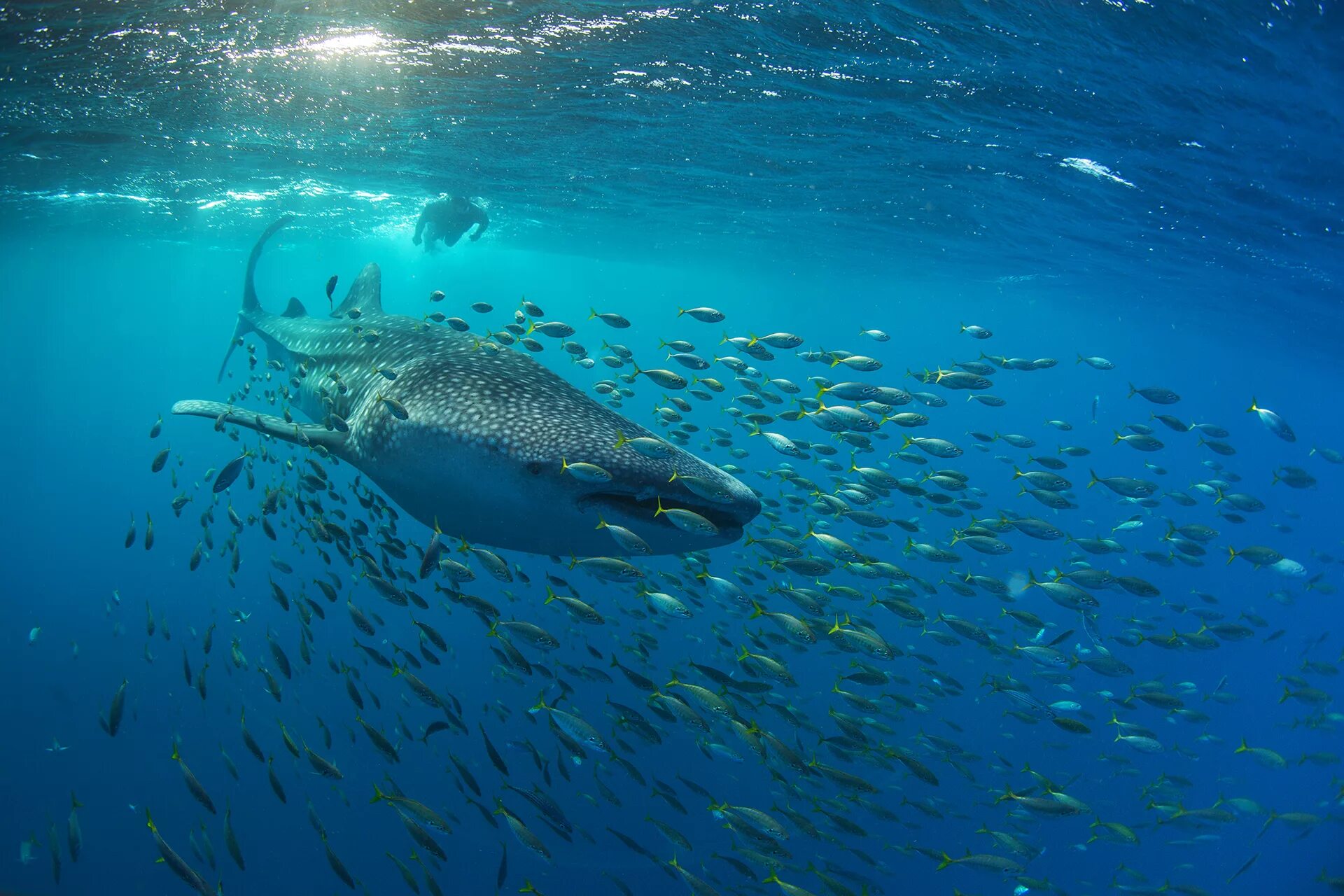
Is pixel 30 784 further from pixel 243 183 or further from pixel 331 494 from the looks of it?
pixel 243 183

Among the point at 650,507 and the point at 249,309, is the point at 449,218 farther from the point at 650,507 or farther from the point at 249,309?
the point at 650,507

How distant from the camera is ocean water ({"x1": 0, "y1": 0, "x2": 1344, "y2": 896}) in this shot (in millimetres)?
8109

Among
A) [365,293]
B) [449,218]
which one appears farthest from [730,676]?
[449,218]

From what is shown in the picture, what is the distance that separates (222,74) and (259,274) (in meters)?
70.6

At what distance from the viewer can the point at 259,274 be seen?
71562 mm

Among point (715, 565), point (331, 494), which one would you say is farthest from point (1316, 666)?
point (331, 494)

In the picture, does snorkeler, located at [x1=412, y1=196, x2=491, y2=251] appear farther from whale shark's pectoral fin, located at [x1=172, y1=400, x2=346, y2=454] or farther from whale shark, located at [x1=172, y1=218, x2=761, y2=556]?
whale shark, located at [x1=172, y1=218, x2=761, y2=556]

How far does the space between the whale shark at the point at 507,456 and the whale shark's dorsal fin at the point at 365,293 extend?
129 inches

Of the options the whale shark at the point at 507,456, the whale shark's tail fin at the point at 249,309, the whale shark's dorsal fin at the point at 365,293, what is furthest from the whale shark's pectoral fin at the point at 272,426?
the whale shark's tail fin at the point at 249,309

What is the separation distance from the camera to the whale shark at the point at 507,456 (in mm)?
3770

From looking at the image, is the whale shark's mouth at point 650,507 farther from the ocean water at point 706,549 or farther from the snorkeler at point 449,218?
the snorkeler at point 449,218

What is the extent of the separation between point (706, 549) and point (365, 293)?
7539 millimetres

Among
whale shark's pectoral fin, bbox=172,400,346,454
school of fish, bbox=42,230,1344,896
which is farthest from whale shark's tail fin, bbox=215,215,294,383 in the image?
whale shark's pectoral fin, bbox=172,400,346,454

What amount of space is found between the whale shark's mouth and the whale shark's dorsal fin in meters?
6.77
